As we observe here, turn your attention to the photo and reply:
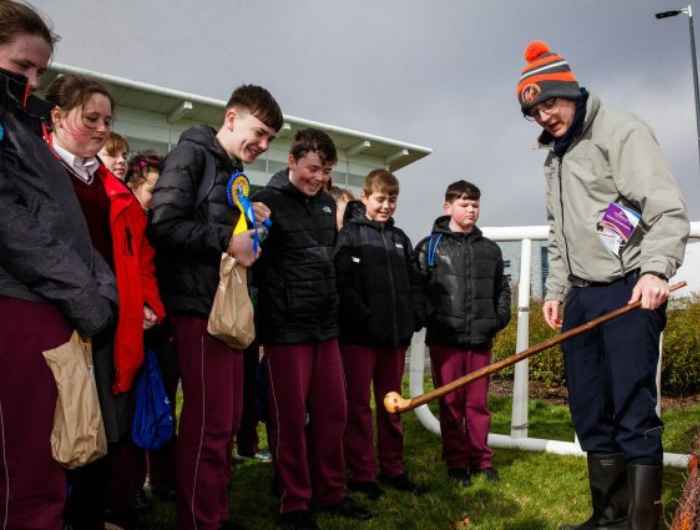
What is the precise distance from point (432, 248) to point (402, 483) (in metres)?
Answer: 1.62

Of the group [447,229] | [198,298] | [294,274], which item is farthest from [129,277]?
[447,229]

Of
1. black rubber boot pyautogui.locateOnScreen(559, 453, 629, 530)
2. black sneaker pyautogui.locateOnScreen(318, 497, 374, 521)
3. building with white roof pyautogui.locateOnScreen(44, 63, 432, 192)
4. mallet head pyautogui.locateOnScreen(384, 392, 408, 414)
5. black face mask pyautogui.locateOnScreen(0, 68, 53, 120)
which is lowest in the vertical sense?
black sneaker pyautogui.locateOnScreen(318, 497, 374, 521)

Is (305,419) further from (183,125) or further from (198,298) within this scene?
(183,125)

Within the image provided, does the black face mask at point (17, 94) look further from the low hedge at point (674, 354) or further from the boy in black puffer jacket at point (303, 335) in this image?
the low hedge at point (674, 354)

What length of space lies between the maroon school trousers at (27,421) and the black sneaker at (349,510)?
1797 millimetres

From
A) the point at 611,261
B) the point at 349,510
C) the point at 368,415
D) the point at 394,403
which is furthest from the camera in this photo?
the point at 368,415

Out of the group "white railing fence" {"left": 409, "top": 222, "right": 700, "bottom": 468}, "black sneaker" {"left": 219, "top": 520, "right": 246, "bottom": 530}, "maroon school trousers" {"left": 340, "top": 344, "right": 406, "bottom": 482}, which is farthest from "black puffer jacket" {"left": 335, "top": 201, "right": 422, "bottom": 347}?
"black sneaker" {"left": 219, "top": 520, "right": 246, "bottom": 530}

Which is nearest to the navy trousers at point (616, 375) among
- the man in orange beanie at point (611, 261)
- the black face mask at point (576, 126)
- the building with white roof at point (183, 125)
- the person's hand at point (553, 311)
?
the man in orange beanie at point (611, 261)

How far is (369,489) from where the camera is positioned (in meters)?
3.80

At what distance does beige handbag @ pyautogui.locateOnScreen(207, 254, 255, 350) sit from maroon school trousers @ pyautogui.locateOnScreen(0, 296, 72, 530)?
2.57 ft

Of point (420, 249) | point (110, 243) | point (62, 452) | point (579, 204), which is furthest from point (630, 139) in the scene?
point (62, 452)

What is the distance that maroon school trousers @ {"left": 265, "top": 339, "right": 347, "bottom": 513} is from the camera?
3236mm

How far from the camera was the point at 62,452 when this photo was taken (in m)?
1.86

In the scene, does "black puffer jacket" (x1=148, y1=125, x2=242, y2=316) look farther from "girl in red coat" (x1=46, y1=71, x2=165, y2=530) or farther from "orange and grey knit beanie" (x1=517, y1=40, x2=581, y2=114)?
"orange and grey knit beanie" (x1=517, y1=40, x2=581, y2=114)
